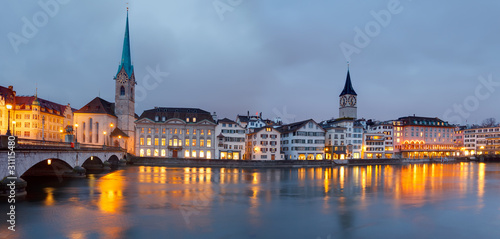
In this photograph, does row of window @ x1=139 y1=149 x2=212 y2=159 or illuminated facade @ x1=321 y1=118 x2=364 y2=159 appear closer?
row of window @ x1=139 y1=149 x2=212 y2=159

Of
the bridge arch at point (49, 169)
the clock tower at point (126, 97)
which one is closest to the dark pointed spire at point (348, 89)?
the clock tower at point (126, 97)

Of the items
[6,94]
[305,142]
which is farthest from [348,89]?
[6,94]

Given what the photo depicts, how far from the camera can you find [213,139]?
87.9 metres

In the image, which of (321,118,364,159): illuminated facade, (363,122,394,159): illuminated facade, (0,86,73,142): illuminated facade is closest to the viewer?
(0,86,73,142): illuminated facade

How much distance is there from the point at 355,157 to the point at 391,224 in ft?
276

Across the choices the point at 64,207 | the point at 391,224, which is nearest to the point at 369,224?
the point at 391,224

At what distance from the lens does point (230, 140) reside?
288ft

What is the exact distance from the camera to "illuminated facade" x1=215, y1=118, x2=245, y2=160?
287ft

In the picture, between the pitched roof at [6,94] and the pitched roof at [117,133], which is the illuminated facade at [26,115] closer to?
the pitched roof at [6,94]

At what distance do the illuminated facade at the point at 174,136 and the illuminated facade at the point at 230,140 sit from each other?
165 centimetres

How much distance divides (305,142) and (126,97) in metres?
50.6

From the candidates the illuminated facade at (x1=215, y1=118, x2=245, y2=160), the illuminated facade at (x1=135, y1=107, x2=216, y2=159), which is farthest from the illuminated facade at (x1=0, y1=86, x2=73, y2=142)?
the illuminated facade at (x1=215, y1=118, x2=245, y2=160)

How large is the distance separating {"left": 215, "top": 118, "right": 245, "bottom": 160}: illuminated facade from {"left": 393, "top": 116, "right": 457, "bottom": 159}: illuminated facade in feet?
221

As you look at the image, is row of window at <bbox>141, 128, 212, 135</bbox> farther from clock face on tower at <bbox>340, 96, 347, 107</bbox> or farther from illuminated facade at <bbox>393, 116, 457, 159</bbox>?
illuminated facade at <bbox>393, 116, 457, 159</bbox>
